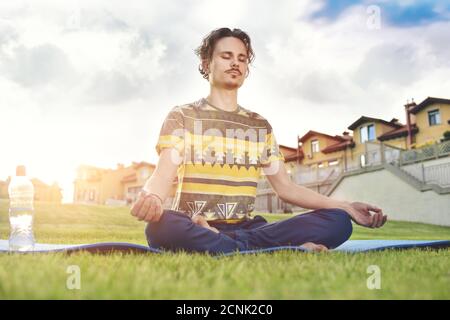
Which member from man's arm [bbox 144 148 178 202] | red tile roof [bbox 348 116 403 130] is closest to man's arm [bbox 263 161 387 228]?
man's arm [bbox 144 148 178 202]

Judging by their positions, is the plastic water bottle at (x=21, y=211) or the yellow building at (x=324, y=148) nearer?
the plastic water bottle at (x=21, y=211)

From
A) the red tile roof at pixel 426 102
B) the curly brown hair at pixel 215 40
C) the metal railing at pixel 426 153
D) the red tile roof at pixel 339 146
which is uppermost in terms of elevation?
the red tile roof at pixel 426 102

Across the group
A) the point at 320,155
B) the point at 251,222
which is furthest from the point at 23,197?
the point at 320,155

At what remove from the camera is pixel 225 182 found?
2.77 meters

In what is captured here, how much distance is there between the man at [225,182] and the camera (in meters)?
2.54

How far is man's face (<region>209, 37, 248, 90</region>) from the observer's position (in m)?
2.90

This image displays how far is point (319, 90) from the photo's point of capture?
3719 millimetres

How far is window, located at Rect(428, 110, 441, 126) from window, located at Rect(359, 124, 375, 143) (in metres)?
2.93

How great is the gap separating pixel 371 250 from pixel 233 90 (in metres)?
1.34
